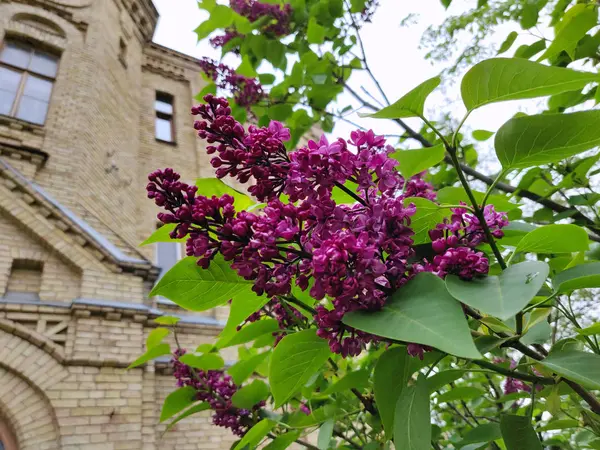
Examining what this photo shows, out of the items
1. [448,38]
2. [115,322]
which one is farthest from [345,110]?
[115,322]

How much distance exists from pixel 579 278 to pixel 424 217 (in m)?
0.29

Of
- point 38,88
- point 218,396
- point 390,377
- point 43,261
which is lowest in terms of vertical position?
point 390,377

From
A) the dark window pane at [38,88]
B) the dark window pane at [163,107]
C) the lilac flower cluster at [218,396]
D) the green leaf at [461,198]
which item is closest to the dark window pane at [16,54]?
the dark window pane at [38,88]

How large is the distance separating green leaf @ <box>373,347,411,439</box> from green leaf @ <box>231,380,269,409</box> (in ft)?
3.85

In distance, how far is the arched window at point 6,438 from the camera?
4.63 metres

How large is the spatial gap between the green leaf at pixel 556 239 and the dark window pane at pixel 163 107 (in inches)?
487

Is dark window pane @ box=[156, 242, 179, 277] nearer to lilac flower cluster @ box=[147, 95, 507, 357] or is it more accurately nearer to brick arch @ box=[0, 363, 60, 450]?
brick arch @ box=[0, 363, 60, 450]

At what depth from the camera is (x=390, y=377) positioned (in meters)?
0.82

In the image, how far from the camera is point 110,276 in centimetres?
599

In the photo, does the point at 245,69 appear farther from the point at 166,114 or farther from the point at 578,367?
the point at 166,114

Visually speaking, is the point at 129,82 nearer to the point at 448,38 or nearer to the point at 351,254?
the point at 448,38

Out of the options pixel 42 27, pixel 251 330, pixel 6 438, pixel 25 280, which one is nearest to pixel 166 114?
pixel 42 27

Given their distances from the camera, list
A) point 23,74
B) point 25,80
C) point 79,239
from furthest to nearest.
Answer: point 23,74
point 25,80
point 79,239

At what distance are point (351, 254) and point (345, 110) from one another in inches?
119
